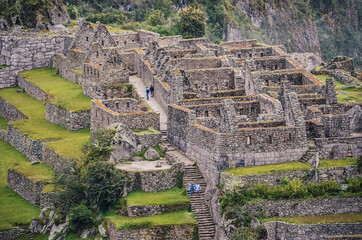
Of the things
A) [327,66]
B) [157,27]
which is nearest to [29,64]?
[157,27]

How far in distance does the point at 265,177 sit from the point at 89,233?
11735 mm

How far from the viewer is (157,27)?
11750 cm

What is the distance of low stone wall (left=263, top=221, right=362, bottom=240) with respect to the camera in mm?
65938

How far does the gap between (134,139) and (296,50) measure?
94.3 metres

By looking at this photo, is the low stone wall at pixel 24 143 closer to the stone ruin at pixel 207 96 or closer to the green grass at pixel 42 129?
the green grass at pixel 42 129

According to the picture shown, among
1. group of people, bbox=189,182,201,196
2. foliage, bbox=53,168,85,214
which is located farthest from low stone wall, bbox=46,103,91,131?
group of people, bbox=189,182,201,196

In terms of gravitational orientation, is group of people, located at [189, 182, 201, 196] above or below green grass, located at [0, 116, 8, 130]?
below

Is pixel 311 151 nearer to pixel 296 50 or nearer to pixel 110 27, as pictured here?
pixel 110 27

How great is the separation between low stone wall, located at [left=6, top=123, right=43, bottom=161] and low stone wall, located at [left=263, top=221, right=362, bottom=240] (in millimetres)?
25154

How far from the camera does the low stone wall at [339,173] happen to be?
69312 millimetres

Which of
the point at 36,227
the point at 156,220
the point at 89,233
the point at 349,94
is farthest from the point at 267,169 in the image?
the point at 349,94

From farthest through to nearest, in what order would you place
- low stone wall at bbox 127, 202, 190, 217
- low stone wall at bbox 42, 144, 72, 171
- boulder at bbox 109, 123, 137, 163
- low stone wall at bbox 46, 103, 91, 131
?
low stone wall at bbox 46, 103, 91, 131
low stone wall at bbox 42, 144, 72, 171
boulder at bbox 109, 123, 137, 163
low stone wall at bbox 127, 202, 190, 217

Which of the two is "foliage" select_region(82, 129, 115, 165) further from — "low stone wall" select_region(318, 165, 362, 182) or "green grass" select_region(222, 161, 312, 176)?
"low stone wall" select_region(318, 165, 362, 182)

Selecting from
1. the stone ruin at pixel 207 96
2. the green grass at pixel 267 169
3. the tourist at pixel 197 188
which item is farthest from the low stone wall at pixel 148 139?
the green grass at pixel 267 169
